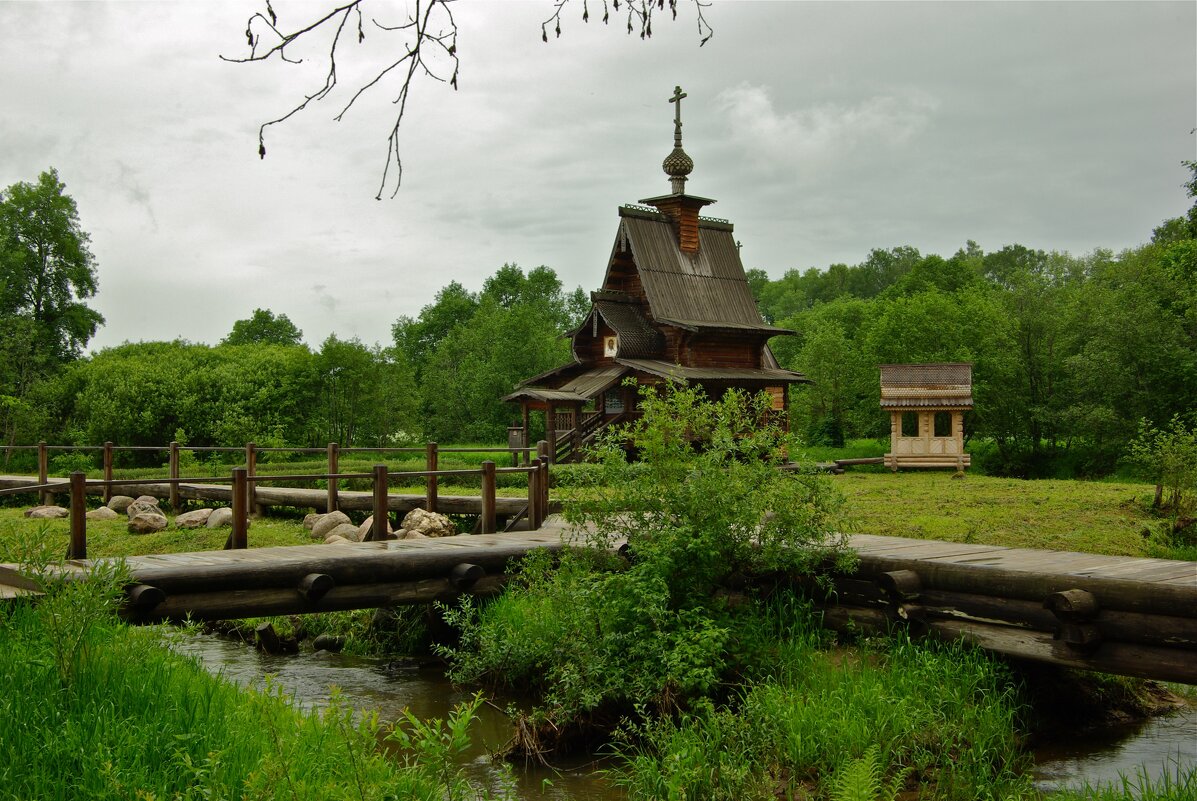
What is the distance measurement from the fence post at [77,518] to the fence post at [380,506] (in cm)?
325

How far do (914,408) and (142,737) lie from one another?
3071 cm

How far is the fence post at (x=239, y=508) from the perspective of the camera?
11.2 metres

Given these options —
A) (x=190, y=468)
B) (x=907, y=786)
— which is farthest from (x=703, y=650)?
(x=190, y=468)

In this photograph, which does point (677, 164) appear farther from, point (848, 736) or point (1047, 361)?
point (848, 736)

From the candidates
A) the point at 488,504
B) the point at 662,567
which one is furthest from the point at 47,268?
the point at 662,567

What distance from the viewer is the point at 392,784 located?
5.09 metres

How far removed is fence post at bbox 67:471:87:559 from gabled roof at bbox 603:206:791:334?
25471 mm

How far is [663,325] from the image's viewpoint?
3531 cm

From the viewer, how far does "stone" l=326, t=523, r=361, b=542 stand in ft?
51.4

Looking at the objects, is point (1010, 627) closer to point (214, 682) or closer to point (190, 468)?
point (214, 682)

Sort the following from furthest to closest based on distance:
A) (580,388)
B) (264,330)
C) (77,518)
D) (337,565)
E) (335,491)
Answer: (264,330) → (580,388) → (335,491) → (77,518) → (337,565)

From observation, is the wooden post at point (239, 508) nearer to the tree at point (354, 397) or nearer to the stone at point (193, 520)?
the stone at point (193, 520)

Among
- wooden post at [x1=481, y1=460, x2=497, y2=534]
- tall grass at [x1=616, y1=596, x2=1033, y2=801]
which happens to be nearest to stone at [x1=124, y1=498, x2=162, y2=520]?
wooden post at [x1=481, y1=460, x2=497, y2=534]

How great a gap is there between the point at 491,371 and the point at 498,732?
38.1m
